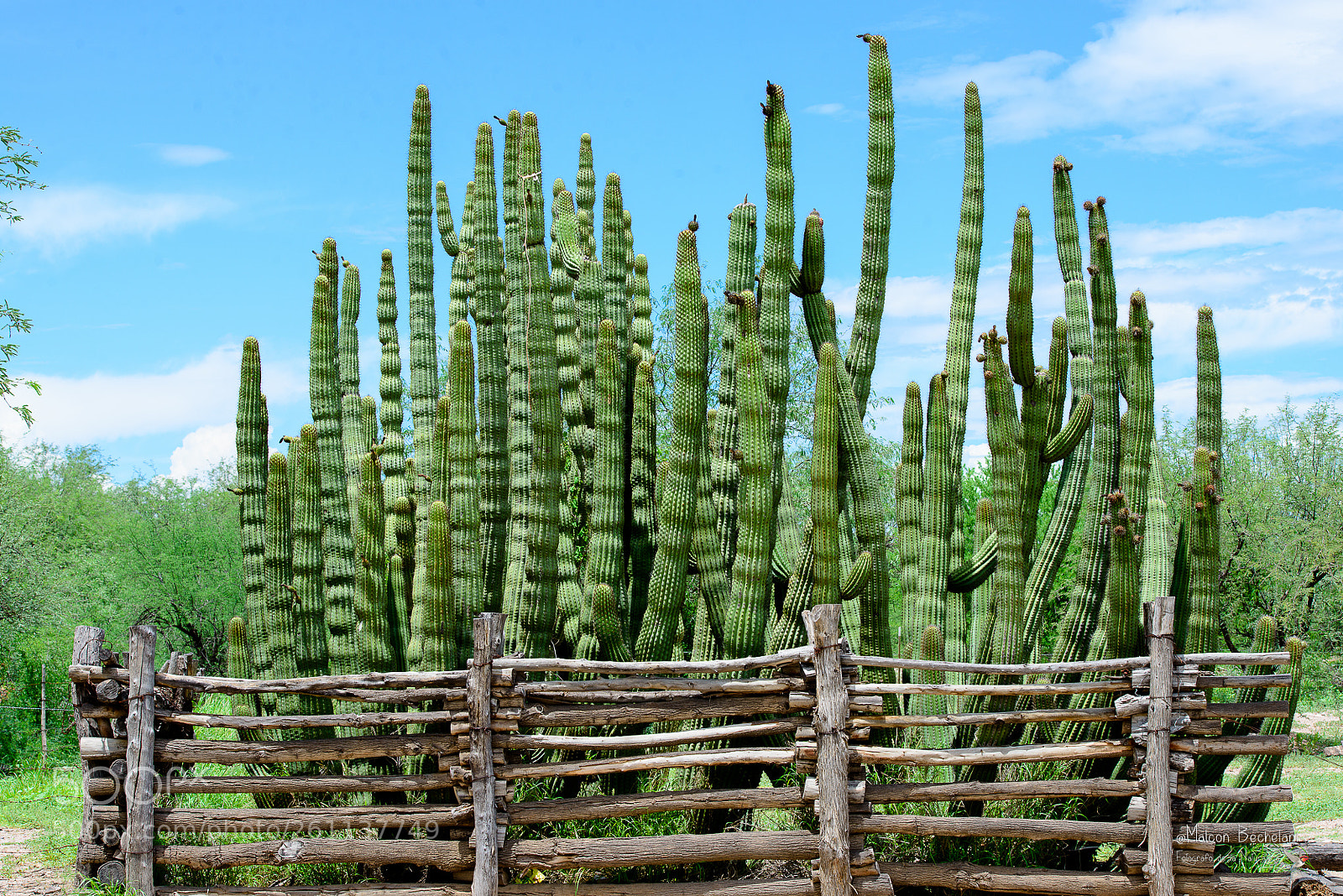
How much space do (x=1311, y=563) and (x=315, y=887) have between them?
731 inches

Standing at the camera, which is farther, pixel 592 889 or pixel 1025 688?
pixel 1025 688

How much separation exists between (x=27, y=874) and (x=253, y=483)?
3.46m

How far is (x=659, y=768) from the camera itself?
6.96m

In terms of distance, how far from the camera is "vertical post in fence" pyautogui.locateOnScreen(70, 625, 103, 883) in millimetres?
6855

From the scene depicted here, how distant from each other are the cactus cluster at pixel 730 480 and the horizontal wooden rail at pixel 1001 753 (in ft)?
1.01

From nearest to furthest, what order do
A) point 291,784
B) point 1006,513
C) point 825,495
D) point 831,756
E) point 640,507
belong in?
point 831,756, point 291,784, point 825,495, point 1006,513, point 640,507

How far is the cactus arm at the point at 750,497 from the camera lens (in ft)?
23.4

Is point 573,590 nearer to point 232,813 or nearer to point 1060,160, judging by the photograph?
point 232,813

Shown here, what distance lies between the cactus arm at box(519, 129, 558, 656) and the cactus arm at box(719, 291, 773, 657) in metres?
1.40

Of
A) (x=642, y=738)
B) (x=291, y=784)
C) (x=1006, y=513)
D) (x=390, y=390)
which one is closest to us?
(x=642, y=738)

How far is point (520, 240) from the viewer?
942 cm

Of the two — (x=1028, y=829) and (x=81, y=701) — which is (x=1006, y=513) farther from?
(x=81, y=701)

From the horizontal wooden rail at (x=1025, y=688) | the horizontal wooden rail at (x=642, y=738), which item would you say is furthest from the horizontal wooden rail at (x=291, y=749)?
the horizontal wooden rail at (x=1025, y=688)

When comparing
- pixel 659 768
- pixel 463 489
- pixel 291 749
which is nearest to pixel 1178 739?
pixel 659 768
